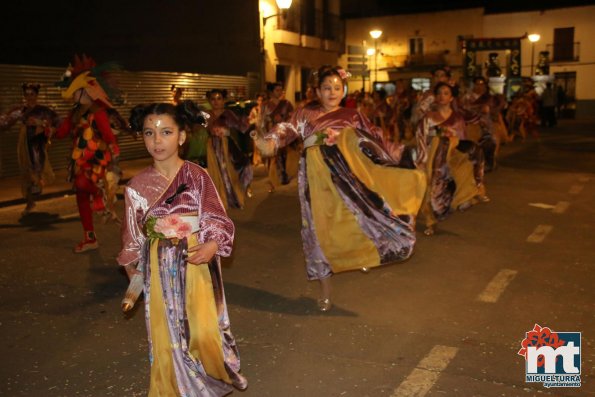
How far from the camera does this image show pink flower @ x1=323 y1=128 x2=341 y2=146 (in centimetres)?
523

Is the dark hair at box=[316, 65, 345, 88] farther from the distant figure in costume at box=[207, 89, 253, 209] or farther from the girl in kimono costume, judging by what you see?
the distant figure in costume at box=[207, 89, 253, 209]

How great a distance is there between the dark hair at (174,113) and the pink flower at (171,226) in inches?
18.5

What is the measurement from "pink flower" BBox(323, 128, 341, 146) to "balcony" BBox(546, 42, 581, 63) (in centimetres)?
4400

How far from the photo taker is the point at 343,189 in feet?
17.4

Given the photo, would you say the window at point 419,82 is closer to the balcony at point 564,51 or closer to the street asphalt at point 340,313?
the balcony at point 564,51

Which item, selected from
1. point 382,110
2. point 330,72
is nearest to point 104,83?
point 330,72

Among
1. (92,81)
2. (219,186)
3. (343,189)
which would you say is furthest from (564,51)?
(343,189)

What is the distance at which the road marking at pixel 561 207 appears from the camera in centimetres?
951

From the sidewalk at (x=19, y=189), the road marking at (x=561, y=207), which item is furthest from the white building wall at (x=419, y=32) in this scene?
the road marking at (x=561, y=207)

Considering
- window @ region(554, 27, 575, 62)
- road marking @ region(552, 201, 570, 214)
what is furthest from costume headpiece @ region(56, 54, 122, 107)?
window @ region(554, 27, 575, 62)

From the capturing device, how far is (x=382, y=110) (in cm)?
2100

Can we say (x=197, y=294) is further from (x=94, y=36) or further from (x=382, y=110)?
(x=94, y=36)

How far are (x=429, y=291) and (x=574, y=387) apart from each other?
2.01 metres

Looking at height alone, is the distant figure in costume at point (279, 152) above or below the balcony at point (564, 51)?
below
